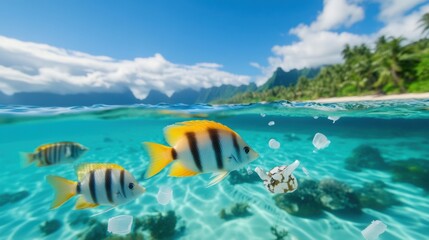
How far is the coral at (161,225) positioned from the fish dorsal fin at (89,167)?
504 centimetres

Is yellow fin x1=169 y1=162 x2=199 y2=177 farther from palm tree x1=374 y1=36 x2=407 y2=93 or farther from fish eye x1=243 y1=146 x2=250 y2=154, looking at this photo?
palm tree x1=374 y1=36 x2=407 y2=93

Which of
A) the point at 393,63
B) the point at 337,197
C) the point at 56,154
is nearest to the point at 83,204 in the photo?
the point at 56,154

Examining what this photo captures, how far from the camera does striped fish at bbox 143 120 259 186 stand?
215 cm

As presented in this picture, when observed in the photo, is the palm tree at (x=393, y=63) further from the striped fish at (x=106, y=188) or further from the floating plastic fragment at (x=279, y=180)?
the striped fish at (x=106, y=188)

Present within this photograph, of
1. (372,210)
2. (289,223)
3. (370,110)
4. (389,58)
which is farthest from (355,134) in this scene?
(289,223)

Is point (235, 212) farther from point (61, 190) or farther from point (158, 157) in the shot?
point (158, 157)

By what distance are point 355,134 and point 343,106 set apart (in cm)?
2133

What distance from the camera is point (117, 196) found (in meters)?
2.90

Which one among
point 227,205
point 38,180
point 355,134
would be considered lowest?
point 355,134

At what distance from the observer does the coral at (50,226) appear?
8.12m

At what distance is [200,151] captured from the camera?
2.14 metres

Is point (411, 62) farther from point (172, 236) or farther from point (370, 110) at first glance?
point (172, 236)

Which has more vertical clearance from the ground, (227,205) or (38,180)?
(227,205)

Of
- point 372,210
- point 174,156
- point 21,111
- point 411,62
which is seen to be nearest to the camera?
point 174,156
